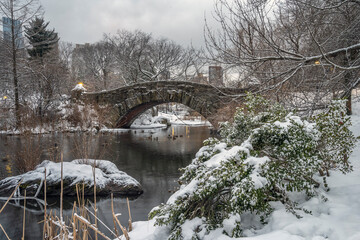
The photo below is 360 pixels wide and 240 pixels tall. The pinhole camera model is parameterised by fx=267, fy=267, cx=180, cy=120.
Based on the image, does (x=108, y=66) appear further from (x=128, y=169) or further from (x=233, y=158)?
(x=233, y=158)

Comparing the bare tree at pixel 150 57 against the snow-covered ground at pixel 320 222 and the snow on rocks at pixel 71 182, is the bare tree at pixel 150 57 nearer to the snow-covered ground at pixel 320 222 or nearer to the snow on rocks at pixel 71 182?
the snow on rocks at pixel 71 182

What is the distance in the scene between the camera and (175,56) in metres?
26.8

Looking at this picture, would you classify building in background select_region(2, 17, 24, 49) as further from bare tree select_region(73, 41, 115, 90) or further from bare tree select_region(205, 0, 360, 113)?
bare tree select_region(205, 0, 360, 113)

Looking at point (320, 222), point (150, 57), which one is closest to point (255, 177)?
point (320, 222)

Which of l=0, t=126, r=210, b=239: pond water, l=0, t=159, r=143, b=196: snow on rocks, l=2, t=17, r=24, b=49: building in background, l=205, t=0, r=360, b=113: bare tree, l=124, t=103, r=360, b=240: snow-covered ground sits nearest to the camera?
l=124, t=103, r=360, b=240: snow-covered ground

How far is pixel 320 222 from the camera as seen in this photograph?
2.21 m

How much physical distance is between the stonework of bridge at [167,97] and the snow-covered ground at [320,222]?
7.64 meters

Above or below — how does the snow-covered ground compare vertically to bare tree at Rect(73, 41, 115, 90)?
below

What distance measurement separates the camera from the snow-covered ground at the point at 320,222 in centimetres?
204

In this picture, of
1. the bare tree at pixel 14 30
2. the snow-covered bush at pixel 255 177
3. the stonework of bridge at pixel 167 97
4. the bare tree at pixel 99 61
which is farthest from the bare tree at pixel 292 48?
the bare tree at pixel 99 61

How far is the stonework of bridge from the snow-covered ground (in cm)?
764

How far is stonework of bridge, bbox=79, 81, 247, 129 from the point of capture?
12.6 m

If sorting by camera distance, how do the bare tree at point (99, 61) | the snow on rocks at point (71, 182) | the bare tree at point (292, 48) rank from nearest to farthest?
the bare tree at point (292, 48)
the snow on rocks at point (71, 182)
the bare tree at point (99, 61)

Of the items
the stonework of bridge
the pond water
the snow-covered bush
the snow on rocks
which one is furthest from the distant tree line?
the snow-covered bush
